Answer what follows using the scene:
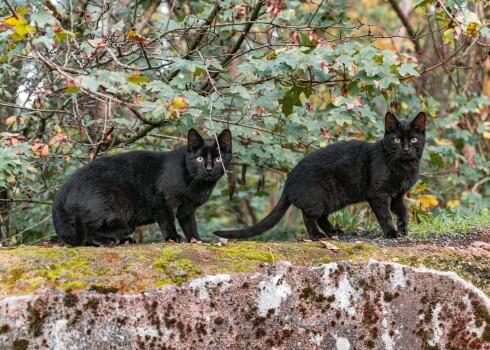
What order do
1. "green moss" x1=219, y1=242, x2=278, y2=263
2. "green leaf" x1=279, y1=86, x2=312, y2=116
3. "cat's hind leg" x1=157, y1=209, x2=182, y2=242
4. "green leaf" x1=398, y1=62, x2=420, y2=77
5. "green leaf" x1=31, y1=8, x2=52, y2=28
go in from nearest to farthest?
"green leaf" x1=31, y1=8, x2=52, y2=28, "green moss" x1=219, y1=242, x2=278, y2=263, "green leaf" x1=398, y1=62, x2=420, y2=77, "green leaf" x1=279, y1=86, x2=312, y2=116, "cat's hind leg" x1=157, y1=209, x2=182, y2=242

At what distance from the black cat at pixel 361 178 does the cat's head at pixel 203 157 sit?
0.65 m

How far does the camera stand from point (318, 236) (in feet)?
18.3

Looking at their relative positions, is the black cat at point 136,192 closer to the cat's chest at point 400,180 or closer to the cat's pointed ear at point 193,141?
the cat's pointed ear at point 193,141

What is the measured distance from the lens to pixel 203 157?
537 cm

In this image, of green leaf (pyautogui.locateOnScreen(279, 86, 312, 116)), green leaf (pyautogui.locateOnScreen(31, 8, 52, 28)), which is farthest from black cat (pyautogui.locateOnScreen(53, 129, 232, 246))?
green leaf (pyautogui.locateOnScreen(31, 8, 52, 28))

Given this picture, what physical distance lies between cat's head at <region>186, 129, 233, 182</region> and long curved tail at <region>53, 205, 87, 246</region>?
45.1 inches

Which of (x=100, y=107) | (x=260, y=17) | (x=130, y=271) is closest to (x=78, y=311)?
(x=130, y=271)

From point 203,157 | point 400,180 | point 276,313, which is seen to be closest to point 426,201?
point 400,180

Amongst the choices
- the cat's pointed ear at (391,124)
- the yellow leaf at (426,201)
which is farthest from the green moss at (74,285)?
the yellow leaf at (426,201)

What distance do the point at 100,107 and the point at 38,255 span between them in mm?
3713

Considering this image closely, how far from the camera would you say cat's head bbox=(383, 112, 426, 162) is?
5555 mm

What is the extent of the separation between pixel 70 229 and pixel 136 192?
2.19 ft

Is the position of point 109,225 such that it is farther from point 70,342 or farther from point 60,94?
point 60,94

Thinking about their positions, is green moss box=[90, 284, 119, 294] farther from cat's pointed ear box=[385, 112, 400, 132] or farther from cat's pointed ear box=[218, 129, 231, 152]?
cat's pointed ear box=[385, 112, 400, 132]
